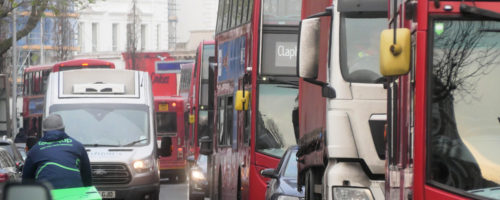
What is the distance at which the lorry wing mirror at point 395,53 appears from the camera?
7.36m

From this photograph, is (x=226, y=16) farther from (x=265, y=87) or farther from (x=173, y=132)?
(x=173, y=132)

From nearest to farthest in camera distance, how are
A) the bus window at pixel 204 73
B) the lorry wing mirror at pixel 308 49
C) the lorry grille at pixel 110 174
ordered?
1. the lorry wing mirror at pixel 308 49
2. the lorry grille at pixel 110 174
3. the bus window at pixel 204 73

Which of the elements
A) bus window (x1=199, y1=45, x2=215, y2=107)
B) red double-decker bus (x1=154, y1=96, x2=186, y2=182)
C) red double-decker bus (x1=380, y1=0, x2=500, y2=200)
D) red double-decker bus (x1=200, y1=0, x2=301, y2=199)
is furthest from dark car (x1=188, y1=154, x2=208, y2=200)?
red double-decker bus (x1=380, y1=0, x2=500, y2=200)

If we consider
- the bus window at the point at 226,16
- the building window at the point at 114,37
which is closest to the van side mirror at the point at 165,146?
the bus window at the point at 226,16

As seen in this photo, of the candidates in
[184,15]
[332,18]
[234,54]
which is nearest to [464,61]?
[332,18]

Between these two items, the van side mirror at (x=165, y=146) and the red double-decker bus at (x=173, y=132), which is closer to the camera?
the van side mirror at (x=165, y=146)

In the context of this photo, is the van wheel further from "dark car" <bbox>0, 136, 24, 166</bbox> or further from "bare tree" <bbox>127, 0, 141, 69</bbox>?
"bare tree" <bbox>127, 0, 141, 69</bbox>

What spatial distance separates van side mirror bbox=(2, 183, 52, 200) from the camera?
4.80 meters

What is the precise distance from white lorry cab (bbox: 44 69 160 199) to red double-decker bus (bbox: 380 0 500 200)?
12.9 m

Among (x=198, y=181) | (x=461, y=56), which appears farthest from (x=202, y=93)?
(x=461, y=56)

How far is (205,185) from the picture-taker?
83.5 ft

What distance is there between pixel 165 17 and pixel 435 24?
121 m

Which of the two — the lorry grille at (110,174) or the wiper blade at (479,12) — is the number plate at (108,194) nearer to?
the lorry grille at (110,174)

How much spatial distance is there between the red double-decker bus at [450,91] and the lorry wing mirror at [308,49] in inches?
128
